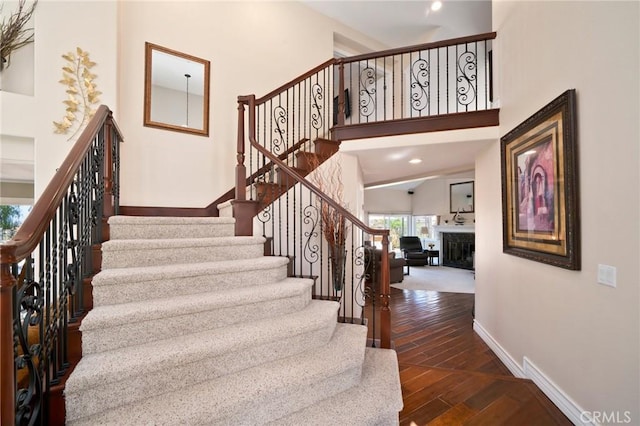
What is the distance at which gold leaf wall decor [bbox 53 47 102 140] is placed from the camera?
271cm

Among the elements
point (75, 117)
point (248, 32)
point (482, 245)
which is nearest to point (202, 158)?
point (75, 117)

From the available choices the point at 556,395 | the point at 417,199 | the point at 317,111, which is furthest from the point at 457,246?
the point at 556,395

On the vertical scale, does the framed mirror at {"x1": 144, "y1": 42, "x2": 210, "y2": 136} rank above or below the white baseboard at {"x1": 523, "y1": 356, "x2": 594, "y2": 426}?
above

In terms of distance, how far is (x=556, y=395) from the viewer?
1873 mm

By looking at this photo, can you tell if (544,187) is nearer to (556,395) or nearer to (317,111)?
(556,395)

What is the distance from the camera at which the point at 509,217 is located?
Result: 2.56 m

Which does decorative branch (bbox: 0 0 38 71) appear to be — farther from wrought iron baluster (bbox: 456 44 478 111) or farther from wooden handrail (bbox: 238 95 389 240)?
wrought iron baluster (bbox: 456 44 478 111)

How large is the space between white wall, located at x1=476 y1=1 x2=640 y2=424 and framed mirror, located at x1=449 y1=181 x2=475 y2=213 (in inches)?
279

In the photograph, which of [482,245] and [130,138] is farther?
[482,245]

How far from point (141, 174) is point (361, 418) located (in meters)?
3.24

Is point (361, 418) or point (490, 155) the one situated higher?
point (490, 155)

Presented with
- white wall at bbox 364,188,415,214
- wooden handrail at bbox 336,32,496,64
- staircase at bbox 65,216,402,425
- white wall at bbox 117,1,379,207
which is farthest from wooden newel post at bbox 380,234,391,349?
white wall at bbox 364,188,415,214

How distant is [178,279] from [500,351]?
3.13m

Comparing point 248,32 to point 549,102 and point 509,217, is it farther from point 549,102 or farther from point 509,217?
point 509,217
